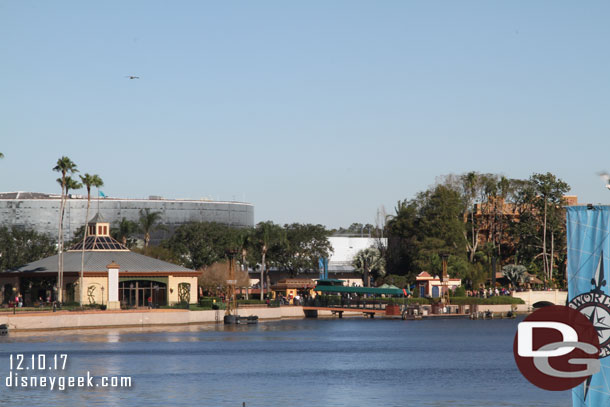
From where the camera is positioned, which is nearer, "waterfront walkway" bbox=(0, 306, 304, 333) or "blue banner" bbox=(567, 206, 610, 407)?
"blue banner" bbox=(567, 206, 610, 407)

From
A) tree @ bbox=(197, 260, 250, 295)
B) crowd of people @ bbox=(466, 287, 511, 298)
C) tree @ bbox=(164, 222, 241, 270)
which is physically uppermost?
tree @ bbox=(164, 222, 241, 270)

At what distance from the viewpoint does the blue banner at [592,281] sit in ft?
56.3

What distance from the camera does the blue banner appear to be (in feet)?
56.3

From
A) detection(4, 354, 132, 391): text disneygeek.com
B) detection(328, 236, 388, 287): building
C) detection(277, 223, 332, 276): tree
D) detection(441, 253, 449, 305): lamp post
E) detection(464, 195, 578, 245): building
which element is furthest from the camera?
detection(328, 236, 388, 287): building

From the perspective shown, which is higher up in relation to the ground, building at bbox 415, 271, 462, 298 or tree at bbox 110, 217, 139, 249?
tree at bbox 110, 217, 139, 249

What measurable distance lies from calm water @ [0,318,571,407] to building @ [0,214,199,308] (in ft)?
42.4

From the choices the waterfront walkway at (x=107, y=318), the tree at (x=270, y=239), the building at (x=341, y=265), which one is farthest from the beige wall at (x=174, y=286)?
the building at (x=341, y=265)

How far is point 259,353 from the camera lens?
64.6 meters

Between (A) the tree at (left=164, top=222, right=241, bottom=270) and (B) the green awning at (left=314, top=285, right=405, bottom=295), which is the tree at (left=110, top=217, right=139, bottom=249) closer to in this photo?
(A) the tree at (left=164, top=222, right=241, bottom=270)

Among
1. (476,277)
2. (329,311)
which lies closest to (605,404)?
(329,311)

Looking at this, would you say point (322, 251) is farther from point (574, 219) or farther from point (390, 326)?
point (574, 219)

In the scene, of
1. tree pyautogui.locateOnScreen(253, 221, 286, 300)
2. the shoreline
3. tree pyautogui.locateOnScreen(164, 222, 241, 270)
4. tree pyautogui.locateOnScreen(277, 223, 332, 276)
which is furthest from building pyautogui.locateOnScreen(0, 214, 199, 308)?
tree pyautogui.locateOnScreen(277, 223, 332, 276)

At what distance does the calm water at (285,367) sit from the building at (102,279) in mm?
12922

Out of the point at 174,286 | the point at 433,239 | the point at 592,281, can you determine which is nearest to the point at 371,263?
the point at 433,239
